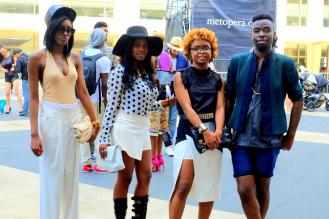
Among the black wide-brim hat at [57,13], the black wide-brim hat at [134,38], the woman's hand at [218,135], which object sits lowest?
the woman's hand at [218,135]

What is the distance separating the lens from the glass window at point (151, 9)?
134ft

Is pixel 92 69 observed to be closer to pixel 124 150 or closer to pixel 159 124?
pixel 159 124

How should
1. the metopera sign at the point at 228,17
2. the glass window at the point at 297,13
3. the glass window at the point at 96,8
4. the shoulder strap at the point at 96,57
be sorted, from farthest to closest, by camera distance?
the glass window at the point at 297,13 → the glass window at the point at 96,8 → the metopera sign at the point at 228,17 → the shoulder strap at the point at 96,57

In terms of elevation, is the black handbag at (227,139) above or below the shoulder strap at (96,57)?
below

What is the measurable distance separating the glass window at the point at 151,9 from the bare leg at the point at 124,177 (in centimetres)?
3717

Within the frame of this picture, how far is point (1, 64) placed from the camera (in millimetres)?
14242

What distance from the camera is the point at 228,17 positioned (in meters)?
15.1

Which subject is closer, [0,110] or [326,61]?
[0,110]

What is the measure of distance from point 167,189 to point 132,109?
2115 millimetres

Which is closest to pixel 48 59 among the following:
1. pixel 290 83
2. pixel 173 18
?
pixel 290 83

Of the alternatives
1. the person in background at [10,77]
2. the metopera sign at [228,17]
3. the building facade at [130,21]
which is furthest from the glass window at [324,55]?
the person in background at [10,77]

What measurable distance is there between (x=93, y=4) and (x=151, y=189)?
36.6 m

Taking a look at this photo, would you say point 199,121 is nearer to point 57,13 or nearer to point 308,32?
point 57,13

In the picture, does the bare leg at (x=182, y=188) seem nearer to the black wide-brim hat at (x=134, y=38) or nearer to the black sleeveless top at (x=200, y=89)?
the black sleeveless top at (x=200, y=89)
